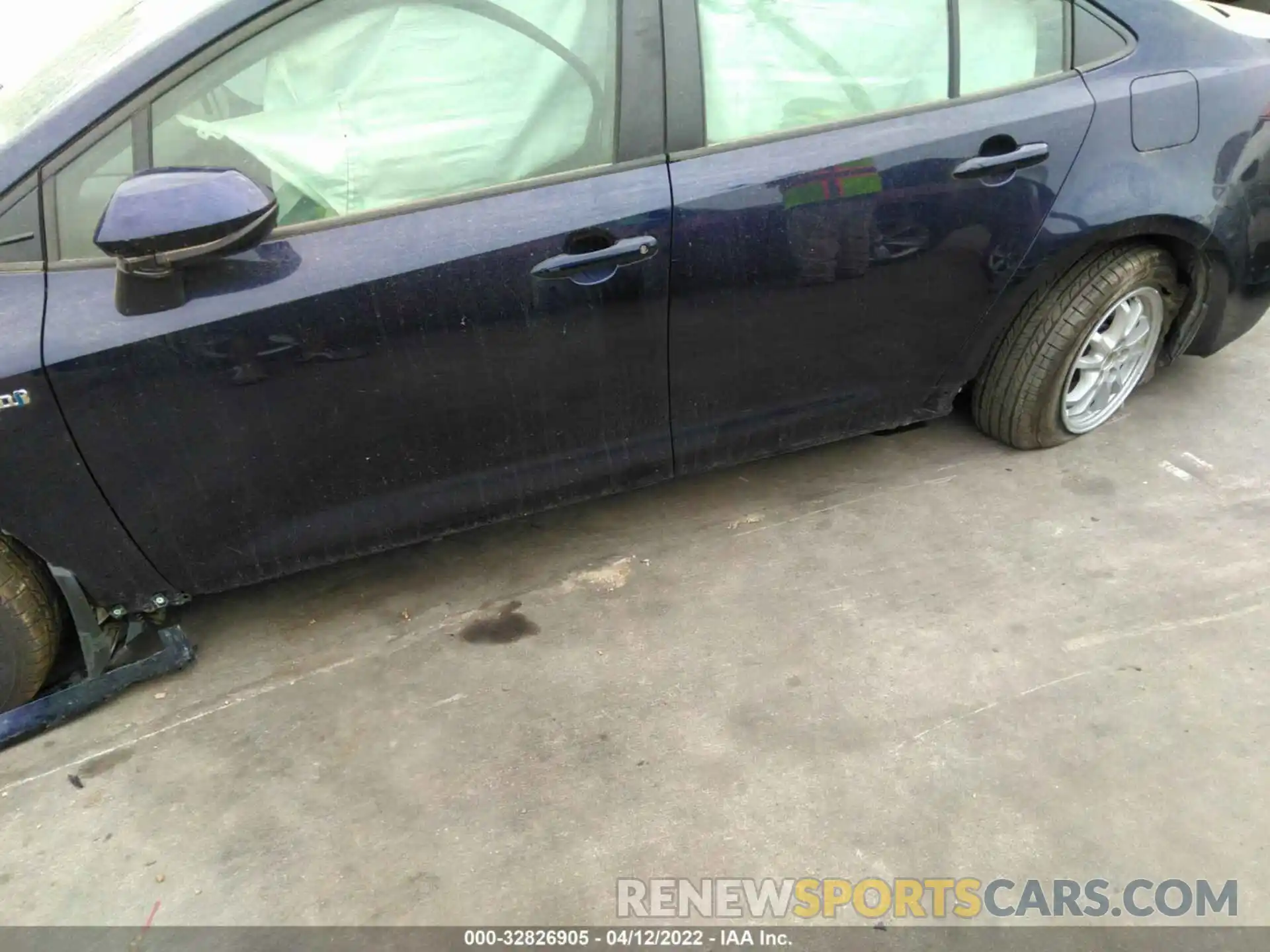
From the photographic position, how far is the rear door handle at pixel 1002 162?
2.39 metres

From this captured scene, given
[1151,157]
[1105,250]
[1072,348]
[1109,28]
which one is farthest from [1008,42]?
[1072,348]

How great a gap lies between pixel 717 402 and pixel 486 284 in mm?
728

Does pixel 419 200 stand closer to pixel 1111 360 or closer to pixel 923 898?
pixel 923 898

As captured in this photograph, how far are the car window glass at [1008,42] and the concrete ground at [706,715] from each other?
1.20 meters

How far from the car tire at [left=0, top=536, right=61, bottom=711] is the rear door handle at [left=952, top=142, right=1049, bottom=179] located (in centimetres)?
244

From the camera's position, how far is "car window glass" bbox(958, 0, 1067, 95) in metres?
2.45

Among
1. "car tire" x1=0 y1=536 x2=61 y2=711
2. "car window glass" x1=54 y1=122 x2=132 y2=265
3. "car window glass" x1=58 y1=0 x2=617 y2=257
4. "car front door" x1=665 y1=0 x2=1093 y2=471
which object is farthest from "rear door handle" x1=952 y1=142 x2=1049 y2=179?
"car tire" x1=0 y1=536 x2=61 y2=711

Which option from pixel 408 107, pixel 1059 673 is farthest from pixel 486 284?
pixel 1059 673

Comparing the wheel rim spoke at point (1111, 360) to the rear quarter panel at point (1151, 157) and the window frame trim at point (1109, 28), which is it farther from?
the window frame trim at point (1109, 28)

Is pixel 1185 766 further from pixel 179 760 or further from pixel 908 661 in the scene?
pixel 179 760

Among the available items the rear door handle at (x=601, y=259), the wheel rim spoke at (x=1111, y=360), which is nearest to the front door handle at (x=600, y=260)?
the rear door handle at (x=601, y=259)

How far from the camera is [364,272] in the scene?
6.65ft

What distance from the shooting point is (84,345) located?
1.91 m

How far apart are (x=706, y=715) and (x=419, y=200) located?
1371 mm
